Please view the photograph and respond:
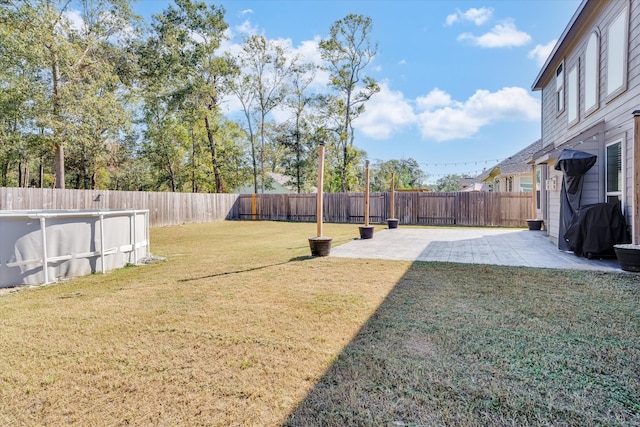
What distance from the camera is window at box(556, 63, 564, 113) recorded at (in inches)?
296

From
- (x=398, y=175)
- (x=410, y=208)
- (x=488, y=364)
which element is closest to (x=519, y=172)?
(x=410, y=208)

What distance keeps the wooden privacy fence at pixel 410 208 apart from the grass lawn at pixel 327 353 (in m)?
9.89

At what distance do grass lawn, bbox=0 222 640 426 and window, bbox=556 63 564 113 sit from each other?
17.0 ft

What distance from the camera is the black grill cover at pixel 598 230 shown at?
4813 millimetres

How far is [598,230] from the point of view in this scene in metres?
5.01

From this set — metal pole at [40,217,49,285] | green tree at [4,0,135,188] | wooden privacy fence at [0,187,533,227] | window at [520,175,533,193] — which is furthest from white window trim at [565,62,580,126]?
green tree at [4,0,135,188]

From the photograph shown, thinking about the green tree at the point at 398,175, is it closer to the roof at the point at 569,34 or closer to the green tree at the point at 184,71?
the green tree at the point at 184,71

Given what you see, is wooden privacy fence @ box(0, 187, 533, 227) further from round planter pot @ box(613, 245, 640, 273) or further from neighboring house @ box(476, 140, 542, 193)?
round planter pot @ box(613, 245, 640, 273)

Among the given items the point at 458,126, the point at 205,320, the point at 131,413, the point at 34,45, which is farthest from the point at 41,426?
the point at 458,126

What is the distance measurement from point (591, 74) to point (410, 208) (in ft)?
31.2

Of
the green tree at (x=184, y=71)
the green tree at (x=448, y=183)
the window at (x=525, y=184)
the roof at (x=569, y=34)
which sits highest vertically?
the green tree at (x=184, y=71)

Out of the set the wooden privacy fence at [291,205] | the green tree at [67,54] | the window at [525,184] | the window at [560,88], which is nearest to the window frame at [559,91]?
the window at [560,88]

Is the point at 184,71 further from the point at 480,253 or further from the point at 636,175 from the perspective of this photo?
the point at 636,175

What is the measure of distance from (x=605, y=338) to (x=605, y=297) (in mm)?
1243
